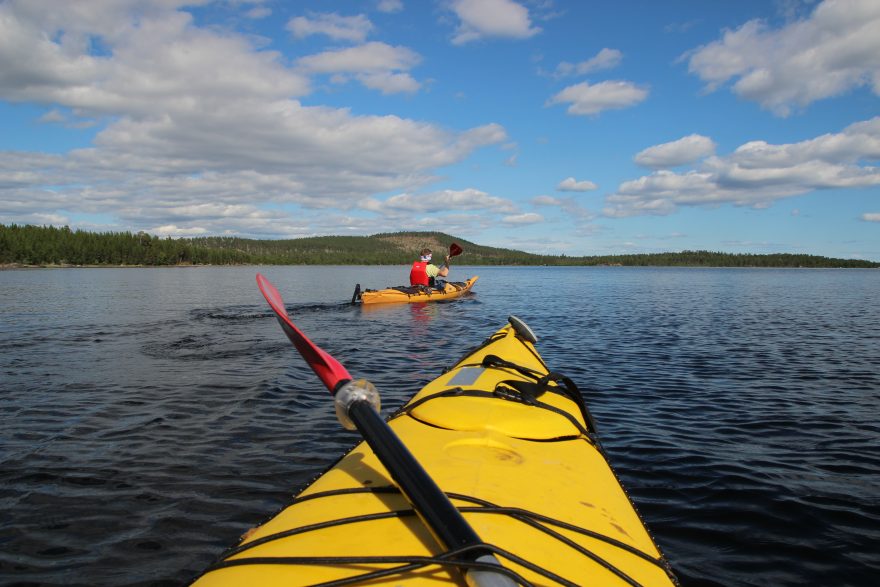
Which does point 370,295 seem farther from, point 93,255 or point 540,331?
point 93,255

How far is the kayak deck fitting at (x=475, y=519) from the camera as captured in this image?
6.69 ft

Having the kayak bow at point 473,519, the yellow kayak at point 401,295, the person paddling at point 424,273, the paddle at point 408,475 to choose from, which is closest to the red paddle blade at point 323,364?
the paddle at point 408,475

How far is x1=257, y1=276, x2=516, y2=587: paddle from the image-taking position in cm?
186

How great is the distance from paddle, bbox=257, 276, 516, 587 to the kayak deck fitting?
51mm

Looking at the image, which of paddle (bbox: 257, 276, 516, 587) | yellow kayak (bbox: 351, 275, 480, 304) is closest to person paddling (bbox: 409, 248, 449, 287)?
yellow kayak (bbox: 351, 275, 480, 304)

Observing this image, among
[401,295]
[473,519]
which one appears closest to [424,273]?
[401,295]

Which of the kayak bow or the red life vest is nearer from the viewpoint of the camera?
the kayak bow

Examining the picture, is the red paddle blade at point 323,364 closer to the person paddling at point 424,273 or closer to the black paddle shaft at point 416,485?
the black paddle shaft at point 416,485

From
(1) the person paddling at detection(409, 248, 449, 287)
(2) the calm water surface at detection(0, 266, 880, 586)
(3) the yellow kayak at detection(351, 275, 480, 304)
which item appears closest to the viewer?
(2) the calm water surface at detection(0, 266, 880, 586)

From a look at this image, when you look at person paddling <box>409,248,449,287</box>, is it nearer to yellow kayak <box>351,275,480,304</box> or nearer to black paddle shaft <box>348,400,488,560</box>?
yellow kayak <box>351,275,480,304</box>

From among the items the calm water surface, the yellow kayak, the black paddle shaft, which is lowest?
the calm water surface

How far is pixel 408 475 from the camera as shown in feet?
7.27

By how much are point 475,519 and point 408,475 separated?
0.44 m

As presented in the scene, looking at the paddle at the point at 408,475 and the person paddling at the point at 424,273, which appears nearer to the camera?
the paddle at the point at 408,475
